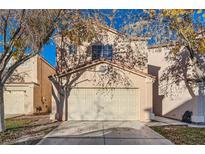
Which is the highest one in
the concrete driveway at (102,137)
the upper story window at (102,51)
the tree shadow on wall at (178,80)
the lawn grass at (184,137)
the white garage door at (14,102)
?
the upper story window at (102,51)

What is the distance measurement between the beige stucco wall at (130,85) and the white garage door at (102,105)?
25 cm

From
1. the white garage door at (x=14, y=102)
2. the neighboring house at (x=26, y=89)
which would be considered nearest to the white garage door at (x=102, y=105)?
the neighboring house at (x=26, y=89)

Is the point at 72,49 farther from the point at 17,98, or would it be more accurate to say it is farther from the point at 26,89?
the point at 17,98

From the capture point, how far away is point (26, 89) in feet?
56.0

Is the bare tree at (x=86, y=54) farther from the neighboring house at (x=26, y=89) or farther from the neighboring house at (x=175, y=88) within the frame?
the neighboring house at (x=26, y=89)

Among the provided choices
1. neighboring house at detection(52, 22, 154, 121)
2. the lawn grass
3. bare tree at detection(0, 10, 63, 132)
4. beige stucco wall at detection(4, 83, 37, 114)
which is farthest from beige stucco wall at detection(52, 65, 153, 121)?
beige stucco wall at detection(4, 83, 37, 114)

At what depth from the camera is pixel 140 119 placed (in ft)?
42.6

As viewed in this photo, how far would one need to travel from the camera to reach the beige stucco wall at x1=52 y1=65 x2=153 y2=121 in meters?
13.1

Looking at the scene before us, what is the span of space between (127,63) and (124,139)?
23.5 ft

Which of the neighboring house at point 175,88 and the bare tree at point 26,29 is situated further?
the neighboring house at point 175,88

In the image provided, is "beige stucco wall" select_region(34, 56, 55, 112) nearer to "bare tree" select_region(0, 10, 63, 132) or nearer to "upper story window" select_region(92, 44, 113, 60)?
"upper story window" select_region(92, 44, 113, 60)

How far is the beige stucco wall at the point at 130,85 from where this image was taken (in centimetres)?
1308
